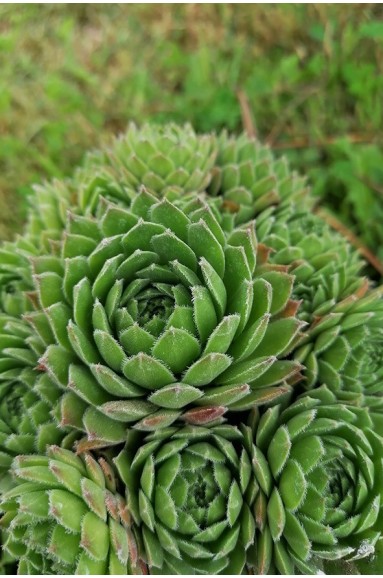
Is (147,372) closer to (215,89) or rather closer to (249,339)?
(249,339)

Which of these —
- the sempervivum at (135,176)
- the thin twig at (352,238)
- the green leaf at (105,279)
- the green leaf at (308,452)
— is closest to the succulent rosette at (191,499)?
the green leaf at (308,452)

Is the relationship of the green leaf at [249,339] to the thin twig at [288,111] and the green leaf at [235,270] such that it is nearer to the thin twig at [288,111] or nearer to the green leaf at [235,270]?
the green leaf at [235,270]

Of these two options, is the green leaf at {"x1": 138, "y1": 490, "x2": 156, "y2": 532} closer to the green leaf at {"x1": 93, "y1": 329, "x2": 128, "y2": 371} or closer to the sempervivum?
the green leaf at {"x1": 93, "y1": 329, "x2": 128, "y2": 371}

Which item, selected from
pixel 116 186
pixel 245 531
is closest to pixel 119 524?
pixel 245 531

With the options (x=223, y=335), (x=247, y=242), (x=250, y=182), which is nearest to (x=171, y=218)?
(x=247, y=242)

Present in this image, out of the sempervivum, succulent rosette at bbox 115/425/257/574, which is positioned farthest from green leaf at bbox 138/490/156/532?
the sempervivum

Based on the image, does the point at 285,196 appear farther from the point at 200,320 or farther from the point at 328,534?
the point at 328,534

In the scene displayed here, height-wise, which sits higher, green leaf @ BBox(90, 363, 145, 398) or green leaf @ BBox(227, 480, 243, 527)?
green leaf @ BBox(90, 363, 145, 398)
